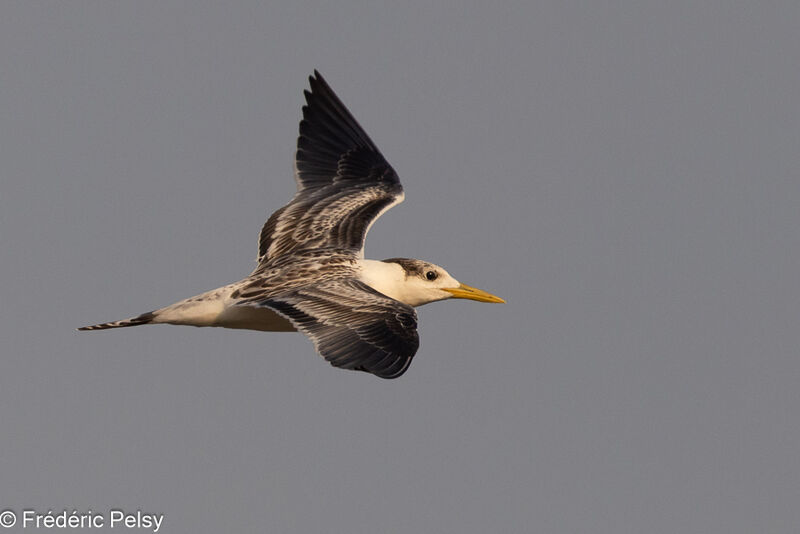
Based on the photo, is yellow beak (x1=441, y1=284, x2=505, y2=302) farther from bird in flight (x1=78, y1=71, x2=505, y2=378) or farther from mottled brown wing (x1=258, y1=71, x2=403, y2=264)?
mottled brown wing (x1=258, y1=71, x2=403, y2=264)

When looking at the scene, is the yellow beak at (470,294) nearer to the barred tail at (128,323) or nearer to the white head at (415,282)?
the white head at (415,282)

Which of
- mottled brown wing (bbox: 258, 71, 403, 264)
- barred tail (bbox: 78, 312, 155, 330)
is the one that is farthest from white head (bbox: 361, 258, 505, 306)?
barred tail (bbox: 78, 312, 155, 330)

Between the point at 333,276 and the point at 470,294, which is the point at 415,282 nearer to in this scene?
the point at 470,294

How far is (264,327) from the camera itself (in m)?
16.4

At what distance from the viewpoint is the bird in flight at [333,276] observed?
14.4m

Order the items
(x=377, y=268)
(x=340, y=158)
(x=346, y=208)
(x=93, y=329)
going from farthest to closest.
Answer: (x=340, y=158)
(x=346, y=208)
(x=377, y=268)
(x=93, y=329)

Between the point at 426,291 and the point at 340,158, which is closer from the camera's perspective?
the point at 426,291

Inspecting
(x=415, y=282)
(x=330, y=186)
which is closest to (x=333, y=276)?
(x=415, y=282)

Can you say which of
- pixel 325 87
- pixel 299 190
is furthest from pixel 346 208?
pixel 325 87

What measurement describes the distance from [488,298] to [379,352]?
13.5 feet

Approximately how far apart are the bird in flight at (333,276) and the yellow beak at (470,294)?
0.05 feet

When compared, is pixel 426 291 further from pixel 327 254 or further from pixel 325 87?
pixel 325 87

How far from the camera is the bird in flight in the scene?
47.2 ft

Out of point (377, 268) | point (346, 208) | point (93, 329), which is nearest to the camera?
point (93, 329)
